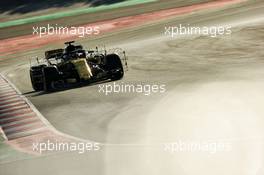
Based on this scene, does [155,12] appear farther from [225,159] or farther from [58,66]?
[225,159]

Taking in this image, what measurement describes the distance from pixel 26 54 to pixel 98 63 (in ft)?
43.4

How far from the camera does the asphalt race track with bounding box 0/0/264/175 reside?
34.0ft

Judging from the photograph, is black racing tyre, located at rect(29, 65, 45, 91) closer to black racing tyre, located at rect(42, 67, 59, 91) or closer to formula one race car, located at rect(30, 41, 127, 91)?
formula one race car, located at rect(30, 41, 127, 91)

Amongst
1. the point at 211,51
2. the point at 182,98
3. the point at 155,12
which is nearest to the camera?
the point at 182,98


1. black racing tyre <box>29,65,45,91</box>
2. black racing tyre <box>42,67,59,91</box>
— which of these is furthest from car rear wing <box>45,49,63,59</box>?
black racing tyre <box>42,67,59,91</box>

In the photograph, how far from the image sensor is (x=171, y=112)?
46.8 ft

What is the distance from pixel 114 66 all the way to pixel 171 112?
5929 mm

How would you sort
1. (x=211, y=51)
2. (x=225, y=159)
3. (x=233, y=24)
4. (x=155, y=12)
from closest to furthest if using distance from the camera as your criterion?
(x=225, y=159) < (x=211, y=51) < (x=233, y=24) < (x=155, y=12)

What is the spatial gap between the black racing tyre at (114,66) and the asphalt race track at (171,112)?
1.74ft

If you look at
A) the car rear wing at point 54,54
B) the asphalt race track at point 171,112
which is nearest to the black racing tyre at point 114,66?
the asphalt race track at point 171,112

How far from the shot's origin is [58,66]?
19438 millimetres

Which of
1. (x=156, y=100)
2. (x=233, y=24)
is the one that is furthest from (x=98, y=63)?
(x=233, y=24)

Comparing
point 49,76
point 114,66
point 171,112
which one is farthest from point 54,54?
point 171,112

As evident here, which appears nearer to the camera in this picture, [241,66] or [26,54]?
[241,66]
